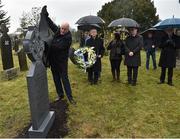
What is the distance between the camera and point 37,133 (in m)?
5.64

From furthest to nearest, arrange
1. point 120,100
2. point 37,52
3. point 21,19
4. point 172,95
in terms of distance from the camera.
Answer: point 21,19 < point 172,95 < point 120,100 < point 37,52

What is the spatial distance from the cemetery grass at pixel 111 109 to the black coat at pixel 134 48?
2.47 ft

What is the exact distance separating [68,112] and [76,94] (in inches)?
58.5

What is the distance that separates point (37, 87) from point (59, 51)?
59.9 inches

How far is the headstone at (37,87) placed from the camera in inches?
218

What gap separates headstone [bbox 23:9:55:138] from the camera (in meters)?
5.54

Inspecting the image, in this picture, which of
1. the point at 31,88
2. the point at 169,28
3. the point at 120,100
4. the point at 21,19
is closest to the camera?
the point at 31,88

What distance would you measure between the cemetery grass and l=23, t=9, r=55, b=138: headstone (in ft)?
1.90

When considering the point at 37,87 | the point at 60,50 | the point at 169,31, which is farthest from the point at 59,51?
the point at 169,31

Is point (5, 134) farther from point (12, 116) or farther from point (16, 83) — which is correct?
point (16, 83)

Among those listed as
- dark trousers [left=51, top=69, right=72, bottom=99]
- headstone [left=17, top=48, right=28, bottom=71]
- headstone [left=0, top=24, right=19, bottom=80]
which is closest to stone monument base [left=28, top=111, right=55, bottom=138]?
dark trousers [left=51, top=69, right=72, bottom=99]

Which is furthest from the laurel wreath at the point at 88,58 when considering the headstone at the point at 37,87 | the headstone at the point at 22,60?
the headstone at the point at 22,60

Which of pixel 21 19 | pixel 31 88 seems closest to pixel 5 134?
pixel 31 88

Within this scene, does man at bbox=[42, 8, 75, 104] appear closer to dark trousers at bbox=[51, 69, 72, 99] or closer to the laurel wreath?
dark trousers at bbox=[51, 69, 72, 99]
